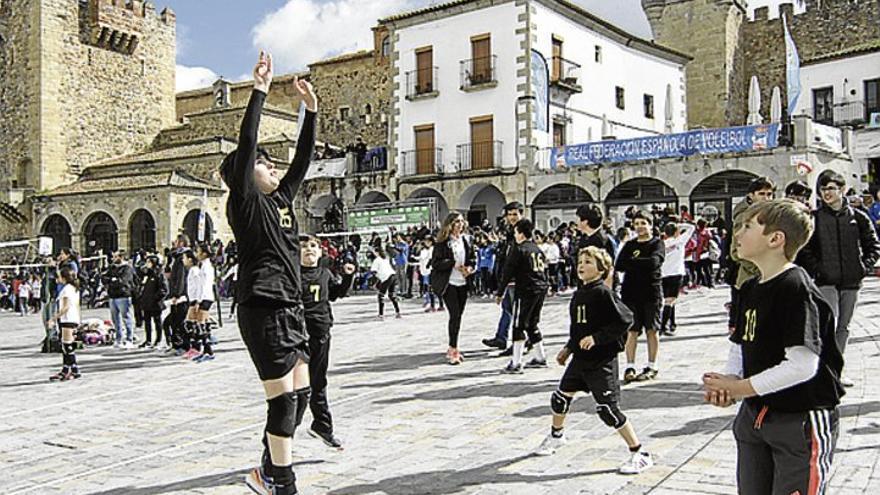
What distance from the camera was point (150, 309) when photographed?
13531mm

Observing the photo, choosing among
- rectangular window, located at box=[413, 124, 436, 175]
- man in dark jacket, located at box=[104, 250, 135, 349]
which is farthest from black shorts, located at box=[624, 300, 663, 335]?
rectangular window, located at box=[413, 124, 436, 175]

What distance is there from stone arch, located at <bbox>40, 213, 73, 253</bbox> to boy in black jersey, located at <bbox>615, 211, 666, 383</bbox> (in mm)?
32717

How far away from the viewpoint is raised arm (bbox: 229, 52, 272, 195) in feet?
13.4

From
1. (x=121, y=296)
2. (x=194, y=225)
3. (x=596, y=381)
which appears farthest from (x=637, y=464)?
(x=194, y=225)

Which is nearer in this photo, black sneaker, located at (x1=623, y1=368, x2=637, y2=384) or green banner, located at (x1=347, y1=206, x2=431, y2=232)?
black sneaker, located at (x1=623, y1=368, x2=637, y2=384)

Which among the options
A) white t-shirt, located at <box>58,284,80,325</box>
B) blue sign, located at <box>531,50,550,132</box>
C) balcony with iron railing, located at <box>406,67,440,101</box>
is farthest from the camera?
balcony with iron railing, located at <box>406,67,440,101</box>

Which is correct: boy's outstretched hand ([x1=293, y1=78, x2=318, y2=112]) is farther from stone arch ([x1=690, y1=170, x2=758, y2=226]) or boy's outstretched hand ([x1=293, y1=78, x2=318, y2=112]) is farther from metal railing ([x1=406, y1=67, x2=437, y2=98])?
metal railing ([x1=406, y1=67, x2=437, y2=98])

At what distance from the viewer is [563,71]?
29500mm

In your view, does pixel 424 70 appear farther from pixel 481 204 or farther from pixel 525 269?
pixel 525 269

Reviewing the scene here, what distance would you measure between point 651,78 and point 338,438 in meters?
31.4

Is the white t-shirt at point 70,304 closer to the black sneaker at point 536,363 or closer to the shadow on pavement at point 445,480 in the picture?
the black sneaker at point 536,363

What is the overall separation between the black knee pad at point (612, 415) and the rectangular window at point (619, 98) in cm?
2893

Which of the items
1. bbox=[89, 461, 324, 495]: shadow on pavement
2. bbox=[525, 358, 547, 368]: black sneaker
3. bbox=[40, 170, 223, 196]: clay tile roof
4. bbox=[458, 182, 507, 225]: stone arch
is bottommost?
bbox=[89, 461, 324, 495]: shadow on pavement

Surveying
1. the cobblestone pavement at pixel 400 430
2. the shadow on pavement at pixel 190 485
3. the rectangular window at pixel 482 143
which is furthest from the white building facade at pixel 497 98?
the shadow on pavement at pixel 190 485
